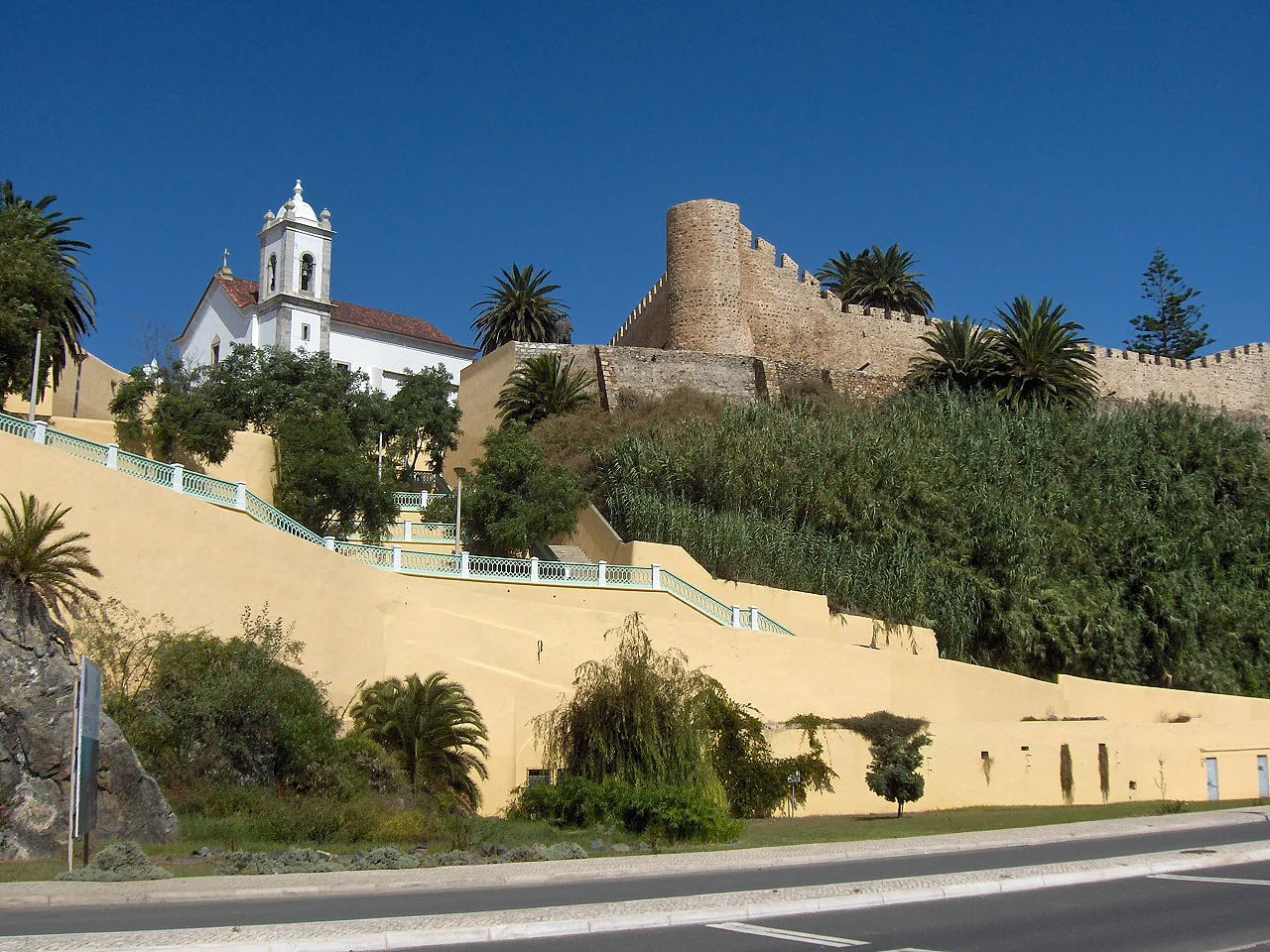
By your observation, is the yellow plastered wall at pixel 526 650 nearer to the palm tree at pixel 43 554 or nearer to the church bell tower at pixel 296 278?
the palm tree at pixel 43 554

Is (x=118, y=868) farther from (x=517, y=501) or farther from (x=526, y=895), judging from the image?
(x=517, y=501)

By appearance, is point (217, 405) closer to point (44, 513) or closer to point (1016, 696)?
point (44, 513)

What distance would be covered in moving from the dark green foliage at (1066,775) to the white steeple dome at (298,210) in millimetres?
32515

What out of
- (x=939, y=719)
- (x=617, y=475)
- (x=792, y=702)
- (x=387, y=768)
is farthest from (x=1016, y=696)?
(x=387, y=768)

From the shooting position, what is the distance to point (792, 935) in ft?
32.9

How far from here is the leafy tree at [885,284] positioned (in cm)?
5866

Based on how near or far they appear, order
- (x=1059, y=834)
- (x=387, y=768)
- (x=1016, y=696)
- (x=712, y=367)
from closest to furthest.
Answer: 1. (x=1059, y=834)
2. (x=387, y=768)
3. (x=1016, y=696)
4. (x=712, y=367)

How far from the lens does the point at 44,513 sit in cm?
1792

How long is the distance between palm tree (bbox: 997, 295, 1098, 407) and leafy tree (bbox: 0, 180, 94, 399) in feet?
94.3

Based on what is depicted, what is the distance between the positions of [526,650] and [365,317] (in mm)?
30411

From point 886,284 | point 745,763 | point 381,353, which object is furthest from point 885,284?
point 745,763

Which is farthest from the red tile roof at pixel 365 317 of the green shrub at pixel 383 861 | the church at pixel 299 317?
the green shrub at pixel 383 861

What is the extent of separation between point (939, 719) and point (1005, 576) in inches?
261

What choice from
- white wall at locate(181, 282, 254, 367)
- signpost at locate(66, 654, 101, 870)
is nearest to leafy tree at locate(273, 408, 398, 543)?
signpost at locate(66, 654, 101, 870)
